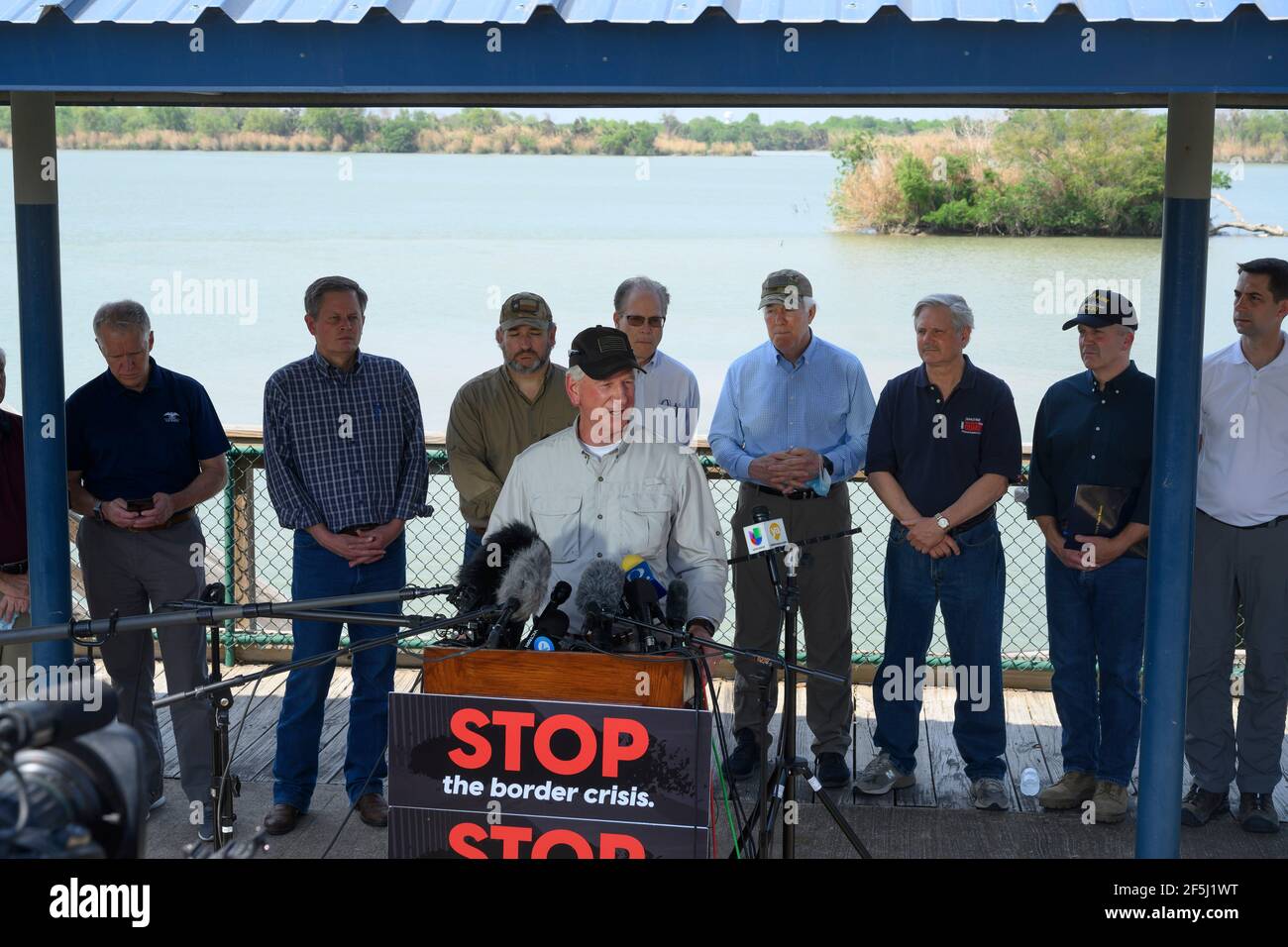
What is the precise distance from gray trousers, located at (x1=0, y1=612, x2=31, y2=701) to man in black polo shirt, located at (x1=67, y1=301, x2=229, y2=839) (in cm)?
27

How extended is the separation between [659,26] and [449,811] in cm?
204

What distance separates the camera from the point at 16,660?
5.44 m

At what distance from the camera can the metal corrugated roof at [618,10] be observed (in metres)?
3.31

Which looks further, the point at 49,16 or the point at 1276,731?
the point at 1276,731

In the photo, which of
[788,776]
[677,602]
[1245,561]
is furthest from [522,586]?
[1245,561]

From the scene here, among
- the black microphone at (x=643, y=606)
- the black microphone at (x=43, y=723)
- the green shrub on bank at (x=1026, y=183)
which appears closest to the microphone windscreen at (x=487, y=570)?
the black microphone at (x=643, y=606)

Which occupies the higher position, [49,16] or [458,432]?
[49,16]

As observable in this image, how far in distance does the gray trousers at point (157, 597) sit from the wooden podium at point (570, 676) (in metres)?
2.17

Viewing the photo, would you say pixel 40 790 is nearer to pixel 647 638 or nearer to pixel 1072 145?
pixel 647 638

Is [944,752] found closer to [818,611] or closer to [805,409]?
[818,611]
